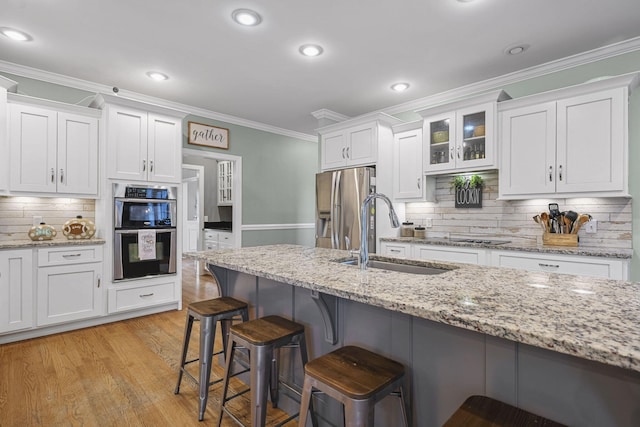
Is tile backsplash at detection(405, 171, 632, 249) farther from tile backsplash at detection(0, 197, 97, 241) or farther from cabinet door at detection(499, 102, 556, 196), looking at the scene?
tile backsplash at detection(0, 197, 97, 241)

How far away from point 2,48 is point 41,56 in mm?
264

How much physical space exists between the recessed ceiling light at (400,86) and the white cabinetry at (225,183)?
3.42m

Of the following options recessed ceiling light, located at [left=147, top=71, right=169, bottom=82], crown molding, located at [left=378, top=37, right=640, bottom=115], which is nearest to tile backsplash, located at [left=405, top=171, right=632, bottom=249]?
crown molding, located at [left=378, top=37, right=640, bottom=115]

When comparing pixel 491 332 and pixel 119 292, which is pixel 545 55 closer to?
pixel 491 332

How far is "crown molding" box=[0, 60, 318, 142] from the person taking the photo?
323 cm

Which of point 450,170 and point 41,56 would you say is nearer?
point 41,56

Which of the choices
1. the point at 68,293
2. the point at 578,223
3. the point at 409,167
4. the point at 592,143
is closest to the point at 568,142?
the point at 592,143

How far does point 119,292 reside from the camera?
3.44m

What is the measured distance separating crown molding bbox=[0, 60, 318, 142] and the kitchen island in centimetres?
326

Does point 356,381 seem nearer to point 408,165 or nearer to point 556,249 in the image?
point 556,249

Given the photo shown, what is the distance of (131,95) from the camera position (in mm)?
3900

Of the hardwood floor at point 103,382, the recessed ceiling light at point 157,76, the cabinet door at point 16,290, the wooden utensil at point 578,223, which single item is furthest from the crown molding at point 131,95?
the wooden utensil at point 578,223

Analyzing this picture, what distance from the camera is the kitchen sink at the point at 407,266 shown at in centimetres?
179

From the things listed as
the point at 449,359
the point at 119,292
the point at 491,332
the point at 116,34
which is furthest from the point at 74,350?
the point at 491,332
